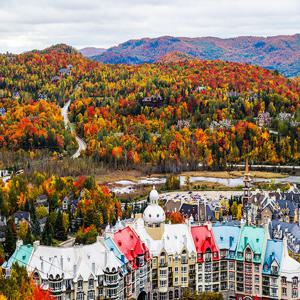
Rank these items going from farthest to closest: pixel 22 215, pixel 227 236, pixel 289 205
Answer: pixel 289 205 < pixel 22 215 < pixel 227 236

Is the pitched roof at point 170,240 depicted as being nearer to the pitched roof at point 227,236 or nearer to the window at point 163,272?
the window at point 163,272

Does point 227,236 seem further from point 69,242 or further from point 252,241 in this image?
point 69,242

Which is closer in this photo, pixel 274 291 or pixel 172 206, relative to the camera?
pixel 274 291

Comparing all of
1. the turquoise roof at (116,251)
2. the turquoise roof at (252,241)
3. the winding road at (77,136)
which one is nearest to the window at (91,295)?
the turquoise roof at (116,251)

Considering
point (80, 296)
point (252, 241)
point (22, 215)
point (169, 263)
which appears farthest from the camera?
point (22, 215)

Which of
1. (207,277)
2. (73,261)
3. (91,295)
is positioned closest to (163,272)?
(207,277)

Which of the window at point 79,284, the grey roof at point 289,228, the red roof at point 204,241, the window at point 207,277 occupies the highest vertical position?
the red roof at point 204,241
